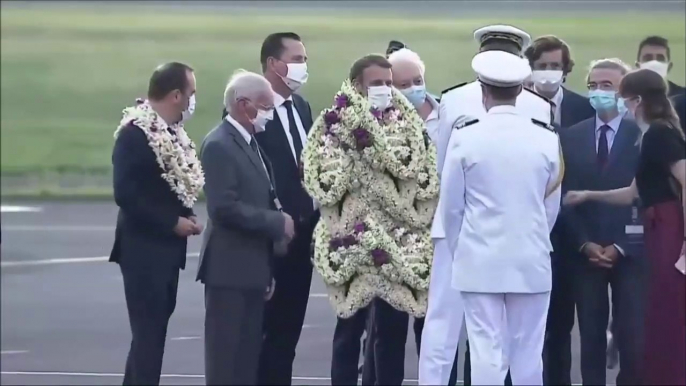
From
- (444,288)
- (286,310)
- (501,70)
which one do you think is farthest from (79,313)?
(501,70)

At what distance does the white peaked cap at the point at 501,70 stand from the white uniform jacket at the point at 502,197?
0.11 meters

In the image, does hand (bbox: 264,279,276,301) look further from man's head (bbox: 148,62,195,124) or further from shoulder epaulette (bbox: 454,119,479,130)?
shoulder epaulette (bbox: 454,119,479,130)

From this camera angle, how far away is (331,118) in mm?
6117

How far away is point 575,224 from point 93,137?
617 cm

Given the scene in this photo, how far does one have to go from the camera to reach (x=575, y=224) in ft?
21.2

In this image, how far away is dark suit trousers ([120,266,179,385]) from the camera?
19.6 ft

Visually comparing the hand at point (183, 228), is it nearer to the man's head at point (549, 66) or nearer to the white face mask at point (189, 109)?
the white face mask at point (189, 109)

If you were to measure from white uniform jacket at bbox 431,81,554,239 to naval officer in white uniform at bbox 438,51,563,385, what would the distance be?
0.27 meters

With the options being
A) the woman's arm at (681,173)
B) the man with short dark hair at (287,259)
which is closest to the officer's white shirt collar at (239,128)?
the man with short dark hair at (287,259)

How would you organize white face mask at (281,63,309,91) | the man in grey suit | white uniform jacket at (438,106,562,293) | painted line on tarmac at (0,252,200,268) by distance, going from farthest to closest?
1. painted line on tarmac at (0,252,200,268)
2. white face mask at (281,63,309,91)
3. the man in grey suit
4. white uniform jacket at (438,106,562,293)

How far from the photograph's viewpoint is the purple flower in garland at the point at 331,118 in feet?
20.0

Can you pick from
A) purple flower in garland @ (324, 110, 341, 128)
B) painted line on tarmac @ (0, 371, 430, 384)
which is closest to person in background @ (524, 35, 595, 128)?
purple flower in garland @ (324, 110, 341, 128)

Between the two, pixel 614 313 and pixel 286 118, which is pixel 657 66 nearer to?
pixel 614 313

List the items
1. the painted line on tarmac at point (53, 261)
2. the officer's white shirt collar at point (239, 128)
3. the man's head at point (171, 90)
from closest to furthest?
the officer's white shirt collar at point (239, 128) → the man's head at point (171, 90) → the painted line on tarmac at point (53, 261)
